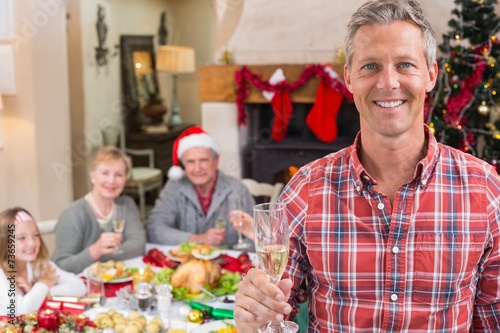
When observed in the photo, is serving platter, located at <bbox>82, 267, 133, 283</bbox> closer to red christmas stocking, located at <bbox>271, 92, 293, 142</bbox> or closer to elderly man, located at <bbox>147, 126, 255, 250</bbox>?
elderly man, located at <bbox>147, 126, 255, 250</bbox>

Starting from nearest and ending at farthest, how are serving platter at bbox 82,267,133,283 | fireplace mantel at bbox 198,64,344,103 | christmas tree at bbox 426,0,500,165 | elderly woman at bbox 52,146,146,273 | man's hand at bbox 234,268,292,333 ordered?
1. man's hand at bbox 234,268,292,333
2. serving platter at bbox 82,267,133,283
3. elderly woman at bbox 52,146,146,273
4. christmas tree at bbox 426,0,500,165
5. fireplace mantel at bbox 198,64,344,103

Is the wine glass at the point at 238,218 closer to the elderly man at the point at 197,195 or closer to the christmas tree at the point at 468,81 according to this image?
the elderly man at the point at 197,195

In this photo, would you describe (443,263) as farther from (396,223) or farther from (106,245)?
(106,245)

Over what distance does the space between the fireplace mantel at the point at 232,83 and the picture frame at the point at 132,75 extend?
1.79 m

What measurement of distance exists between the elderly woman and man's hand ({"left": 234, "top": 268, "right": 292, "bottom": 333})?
51.8 inches

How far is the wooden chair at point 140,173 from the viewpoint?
5562 mm

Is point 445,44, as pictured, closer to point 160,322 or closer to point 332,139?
point 332,139

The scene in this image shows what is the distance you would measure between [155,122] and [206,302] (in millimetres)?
4513

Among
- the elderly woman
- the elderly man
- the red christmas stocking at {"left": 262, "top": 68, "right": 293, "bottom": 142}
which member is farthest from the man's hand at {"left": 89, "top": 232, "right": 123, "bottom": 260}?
the red christmas stocking at {"left": 262, "top": 68, "right": 293, "bottom": 142}

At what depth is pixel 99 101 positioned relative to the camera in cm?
577

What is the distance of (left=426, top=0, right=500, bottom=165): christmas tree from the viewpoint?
3516 millimetres

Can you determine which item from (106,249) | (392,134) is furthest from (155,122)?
(392,134)

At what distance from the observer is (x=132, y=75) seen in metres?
6.20

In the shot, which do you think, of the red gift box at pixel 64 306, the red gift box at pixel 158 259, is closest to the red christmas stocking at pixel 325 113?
the red gift box at pixel 158 259
